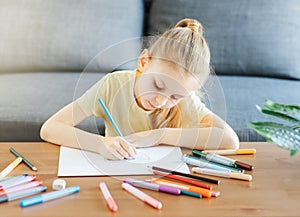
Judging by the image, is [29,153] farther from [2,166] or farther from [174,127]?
[174,127]

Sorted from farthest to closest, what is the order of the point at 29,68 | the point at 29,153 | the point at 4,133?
the point at 29,68
the point at 4,133
the point at 29,153

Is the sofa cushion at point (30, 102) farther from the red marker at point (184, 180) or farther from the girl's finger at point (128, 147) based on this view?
the red marker at point (184, 180)

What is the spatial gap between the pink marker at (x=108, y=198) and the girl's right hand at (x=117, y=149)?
128 mm

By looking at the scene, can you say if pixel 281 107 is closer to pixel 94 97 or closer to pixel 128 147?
pixel 128 147

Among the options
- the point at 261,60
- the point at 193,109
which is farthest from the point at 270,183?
the point at 261,60

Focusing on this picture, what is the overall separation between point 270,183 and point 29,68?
1332 millimetres

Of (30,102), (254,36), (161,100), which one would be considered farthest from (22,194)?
(254,36)

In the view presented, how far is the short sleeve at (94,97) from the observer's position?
3.81 feet

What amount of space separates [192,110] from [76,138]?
10.8 inches

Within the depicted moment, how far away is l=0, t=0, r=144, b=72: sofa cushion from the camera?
202 cm

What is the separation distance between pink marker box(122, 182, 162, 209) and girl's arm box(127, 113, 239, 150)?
0.20 m

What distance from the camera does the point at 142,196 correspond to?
0.88 metres

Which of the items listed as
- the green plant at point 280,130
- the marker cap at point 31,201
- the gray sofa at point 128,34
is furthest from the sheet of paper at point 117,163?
the gray sofa at point 128,34

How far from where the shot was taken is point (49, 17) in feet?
6.75
